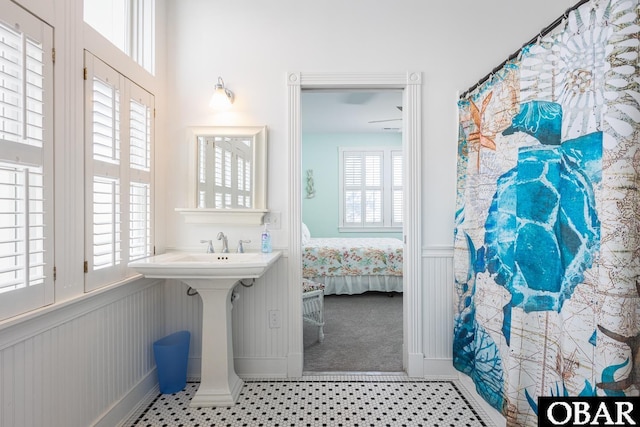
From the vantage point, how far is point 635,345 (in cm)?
110

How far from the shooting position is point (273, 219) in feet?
8.00

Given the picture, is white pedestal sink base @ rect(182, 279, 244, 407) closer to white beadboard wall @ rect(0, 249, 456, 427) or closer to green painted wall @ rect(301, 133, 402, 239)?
white beadboard wall @ rect(0, 249, 456, 427)

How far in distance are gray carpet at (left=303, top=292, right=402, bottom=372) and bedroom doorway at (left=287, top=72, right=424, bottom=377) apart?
0.31 m

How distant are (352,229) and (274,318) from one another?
4226mm

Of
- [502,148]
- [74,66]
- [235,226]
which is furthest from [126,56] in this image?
[502,148]

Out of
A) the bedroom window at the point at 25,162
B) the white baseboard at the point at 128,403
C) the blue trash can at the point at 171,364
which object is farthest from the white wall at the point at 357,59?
the bedroom window at the point at 25,162

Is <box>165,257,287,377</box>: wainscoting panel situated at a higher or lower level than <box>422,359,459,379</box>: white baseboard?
higher

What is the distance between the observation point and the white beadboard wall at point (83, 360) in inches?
51.2

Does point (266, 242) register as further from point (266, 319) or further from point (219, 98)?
point (219, 98)

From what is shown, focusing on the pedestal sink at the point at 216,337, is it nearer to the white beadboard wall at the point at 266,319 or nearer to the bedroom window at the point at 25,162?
the white beadboard wall at the point at 266,319

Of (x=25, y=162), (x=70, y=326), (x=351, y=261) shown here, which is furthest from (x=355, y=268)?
(x=25, y=162)

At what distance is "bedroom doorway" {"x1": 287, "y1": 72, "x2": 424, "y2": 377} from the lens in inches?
94.6

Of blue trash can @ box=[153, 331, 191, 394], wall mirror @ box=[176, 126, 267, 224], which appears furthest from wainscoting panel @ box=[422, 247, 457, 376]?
blue trash can @ box=[153, 331, 191, 394]

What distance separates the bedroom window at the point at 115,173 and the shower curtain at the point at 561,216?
6.65 feet
